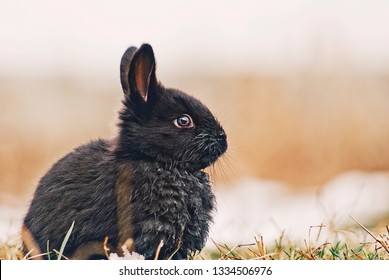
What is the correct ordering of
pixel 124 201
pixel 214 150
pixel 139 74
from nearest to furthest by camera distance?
pixel 124 201 → pixel 139 74 → pixel 214 150

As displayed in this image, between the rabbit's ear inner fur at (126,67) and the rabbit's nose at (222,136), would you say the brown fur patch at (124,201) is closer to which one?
the rabbit's ear inner fur at (126,67)

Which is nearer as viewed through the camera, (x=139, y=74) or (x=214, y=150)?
(x=139, y=74)

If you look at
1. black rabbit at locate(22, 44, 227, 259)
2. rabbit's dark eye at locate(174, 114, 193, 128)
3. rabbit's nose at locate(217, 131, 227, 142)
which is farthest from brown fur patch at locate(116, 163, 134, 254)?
rabbit's nose at locate(217, 131, 227, 142)

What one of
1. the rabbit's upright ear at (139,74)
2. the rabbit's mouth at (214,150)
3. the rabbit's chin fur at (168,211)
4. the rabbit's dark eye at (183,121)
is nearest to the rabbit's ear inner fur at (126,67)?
the rabbit's upright ear at (139,74)

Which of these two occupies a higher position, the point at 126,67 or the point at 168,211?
the point at 126,67

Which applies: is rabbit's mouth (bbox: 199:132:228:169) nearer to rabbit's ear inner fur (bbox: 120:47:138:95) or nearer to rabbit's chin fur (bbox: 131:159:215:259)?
rabbit's chin fur (bbox: 131:159:215:259)

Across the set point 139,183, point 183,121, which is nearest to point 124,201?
point 139,183

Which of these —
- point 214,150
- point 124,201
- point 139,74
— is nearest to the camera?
point 124,201

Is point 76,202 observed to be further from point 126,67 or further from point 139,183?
point 126,67
